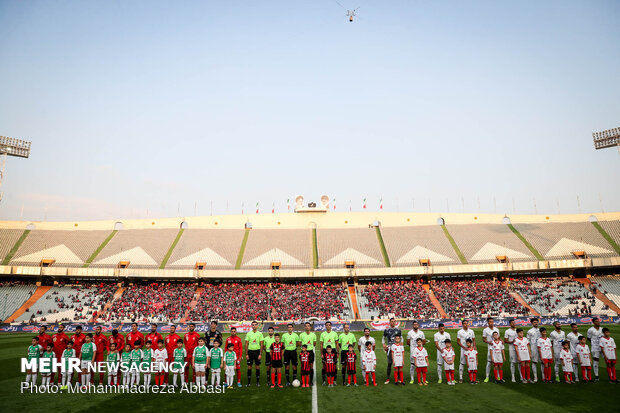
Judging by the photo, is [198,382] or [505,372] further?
[505,372]

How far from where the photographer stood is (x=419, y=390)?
12.1m

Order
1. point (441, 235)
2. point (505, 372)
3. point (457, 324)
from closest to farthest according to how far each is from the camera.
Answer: point (505, 372)
point (457, 324)
point (441, 235)

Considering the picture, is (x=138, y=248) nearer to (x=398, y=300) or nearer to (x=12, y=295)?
(x=12, y=295)

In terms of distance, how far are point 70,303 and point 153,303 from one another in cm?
983

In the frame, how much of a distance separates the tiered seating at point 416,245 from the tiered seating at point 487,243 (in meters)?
2.18

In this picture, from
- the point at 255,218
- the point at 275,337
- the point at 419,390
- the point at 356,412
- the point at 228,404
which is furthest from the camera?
the point at 255,218

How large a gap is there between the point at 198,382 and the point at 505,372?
443 inches

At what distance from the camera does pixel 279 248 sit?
55.9m

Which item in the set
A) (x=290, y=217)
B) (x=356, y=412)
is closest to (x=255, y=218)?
(x=290, y=217)

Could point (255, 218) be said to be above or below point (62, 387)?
above

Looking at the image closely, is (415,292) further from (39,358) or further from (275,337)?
(39,358)

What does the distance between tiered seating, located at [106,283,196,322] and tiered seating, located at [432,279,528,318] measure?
30.3m

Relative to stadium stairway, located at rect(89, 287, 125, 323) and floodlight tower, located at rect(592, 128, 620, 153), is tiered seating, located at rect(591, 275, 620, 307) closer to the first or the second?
floodlight tower, located at rect(592, 128, 620, 153)

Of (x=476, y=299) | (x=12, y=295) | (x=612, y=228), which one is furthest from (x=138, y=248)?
(x=612, y=228)
